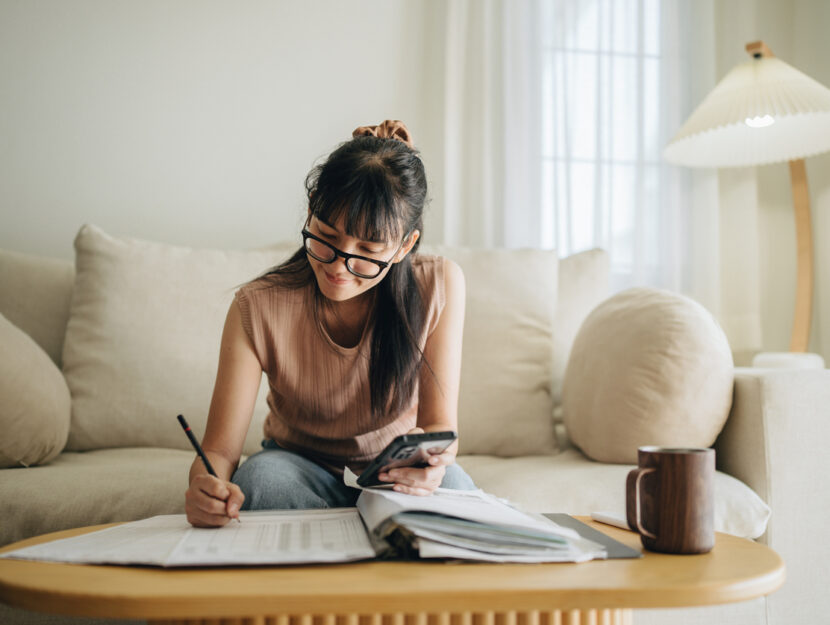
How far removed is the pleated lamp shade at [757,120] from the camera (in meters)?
1.96

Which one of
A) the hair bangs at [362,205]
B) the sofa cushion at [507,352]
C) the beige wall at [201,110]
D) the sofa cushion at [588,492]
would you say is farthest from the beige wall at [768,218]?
the hair bangs at [362,205]

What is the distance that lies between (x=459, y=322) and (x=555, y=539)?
24.3 inches

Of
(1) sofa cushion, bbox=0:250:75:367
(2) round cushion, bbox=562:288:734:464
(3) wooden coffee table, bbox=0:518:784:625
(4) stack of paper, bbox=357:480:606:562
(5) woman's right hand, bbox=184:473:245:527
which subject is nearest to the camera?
(3) wooden coffee table, bbox=0:518:784:625

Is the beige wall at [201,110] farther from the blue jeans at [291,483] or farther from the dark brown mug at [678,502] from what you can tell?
the dark brown mug at [678,502]

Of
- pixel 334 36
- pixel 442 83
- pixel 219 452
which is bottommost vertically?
pixel 219 452

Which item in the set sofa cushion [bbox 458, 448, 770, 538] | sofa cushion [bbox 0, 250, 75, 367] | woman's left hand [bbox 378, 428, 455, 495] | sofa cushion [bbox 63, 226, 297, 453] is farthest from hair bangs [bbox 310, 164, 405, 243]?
sofa cushion [bbox 0, 250, 75, 367]

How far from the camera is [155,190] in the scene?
7.20 feet

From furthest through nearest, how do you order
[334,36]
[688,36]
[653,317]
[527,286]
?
1. [688,36]
2. [334,36]
3. [527,286]
4. [653,317]

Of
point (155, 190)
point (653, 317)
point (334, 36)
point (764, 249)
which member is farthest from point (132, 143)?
point (764, 249)

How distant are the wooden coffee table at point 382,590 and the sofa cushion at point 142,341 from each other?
41.9 inches

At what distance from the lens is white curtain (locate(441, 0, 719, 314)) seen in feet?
7.63

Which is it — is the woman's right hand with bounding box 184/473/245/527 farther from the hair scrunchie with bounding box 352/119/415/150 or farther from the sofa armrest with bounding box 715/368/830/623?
the sofa armrest with bounding box 715/368/830/623

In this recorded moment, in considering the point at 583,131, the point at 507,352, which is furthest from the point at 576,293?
the point at 583,131

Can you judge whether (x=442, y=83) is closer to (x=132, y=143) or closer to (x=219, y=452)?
(x=132, y=143)
